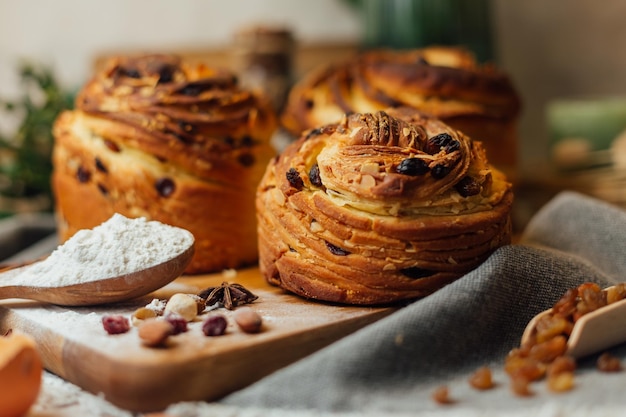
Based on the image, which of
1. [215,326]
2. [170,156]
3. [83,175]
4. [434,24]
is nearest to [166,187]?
[170,156]

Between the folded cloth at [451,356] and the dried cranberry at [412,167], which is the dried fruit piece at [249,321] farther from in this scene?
the dried cranberry at [412,167]

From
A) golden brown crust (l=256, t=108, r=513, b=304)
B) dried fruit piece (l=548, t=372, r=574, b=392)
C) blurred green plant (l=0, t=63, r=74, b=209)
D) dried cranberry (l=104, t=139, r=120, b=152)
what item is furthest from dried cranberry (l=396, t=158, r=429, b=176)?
blurred green plant (l=0, t=63, r=74, b=209)

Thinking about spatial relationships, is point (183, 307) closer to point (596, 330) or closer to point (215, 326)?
point (215, 326)

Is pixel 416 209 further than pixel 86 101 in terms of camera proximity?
No

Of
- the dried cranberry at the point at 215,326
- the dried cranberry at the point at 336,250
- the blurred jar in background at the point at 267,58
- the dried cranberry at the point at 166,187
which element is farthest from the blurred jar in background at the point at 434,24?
the dried cranberry at the point at 215,326

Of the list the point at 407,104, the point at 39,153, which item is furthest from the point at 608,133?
the point at 39,153

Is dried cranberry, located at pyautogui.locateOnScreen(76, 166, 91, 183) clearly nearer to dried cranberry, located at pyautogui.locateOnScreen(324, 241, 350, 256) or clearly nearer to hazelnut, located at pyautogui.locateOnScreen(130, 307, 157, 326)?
hazelnut, located at pyautogui.locateOnScreen(130, 307, 157, 326)

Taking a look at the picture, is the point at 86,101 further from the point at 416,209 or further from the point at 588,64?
the point at 588,64

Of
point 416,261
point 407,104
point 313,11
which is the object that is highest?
point 313,11
